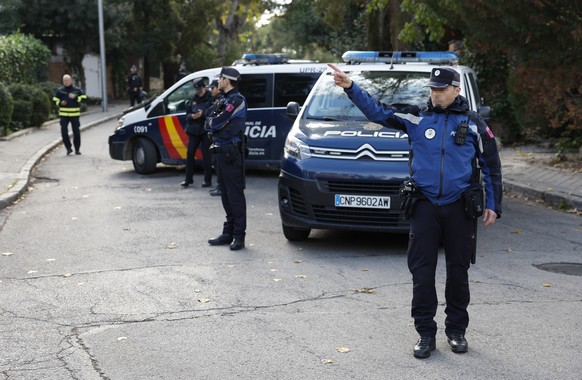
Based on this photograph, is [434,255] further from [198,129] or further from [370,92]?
[198,129]

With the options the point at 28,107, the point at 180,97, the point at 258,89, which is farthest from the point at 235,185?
the point at 28,107

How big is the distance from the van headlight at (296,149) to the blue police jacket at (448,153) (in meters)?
3.42

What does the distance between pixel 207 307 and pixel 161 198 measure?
656 centimetres

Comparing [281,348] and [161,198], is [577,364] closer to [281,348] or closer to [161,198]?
[281,348]

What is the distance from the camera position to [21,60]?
102 ft

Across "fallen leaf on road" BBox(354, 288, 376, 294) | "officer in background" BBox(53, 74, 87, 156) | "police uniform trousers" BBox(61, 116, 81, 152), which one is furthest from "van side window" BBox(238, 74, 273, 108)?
"fallen leaf on road" BBox(354, 288, 376, 294)

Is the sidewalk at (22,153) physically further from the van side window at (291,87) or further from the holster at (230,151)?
the holster at (230,151)

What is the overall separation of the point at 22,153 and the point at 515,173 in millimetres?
10252

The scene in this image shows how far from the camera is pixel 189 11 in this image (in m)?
48.4

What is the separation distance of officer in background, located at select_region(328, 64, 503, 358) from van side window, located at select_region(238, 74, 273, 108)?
9794mm

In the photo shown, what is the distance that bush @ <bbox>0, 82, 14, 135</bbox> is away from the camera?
896 inches

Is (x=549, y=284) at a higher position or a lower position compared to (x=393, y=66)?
lower

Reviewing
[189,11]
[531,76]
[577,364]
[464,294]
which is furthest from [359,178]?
[189,11]

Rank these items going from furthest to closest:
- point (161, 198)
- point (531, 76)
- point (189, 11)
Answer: point (189, 11), point (531, 76), point (161, 198)
